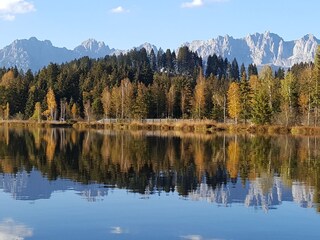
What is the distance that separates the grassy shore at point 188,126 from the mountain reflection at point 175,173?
4144 cm

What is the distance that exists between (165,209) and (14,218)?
7.04 meters

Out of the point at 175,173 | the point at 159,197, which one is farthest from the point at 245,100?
the point at 159,197

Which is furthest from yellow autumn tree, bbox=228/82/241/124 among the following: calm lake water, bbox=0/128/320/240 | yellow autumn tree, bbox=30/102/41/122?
calm lake water, bbox=0/128/320/240

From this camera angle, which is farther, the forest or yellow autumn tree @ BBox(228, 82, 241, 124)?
yellow autumn tree @ BBox(228, 82, 241, 124)

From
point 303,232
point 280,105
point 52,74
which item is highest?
point 52,74

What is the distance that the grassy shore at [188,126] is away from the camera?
96.6m

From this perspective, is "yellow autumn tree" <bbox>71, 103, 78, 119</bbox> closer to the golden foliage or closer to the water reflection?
the golden foliage

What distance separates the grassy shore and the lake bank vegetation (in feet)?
0.70

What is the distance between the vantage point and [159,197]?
1085 inches

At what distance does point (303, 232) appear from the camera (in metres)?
20.2

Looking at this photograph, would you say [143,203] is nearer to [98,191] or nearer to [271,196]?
[98,191]

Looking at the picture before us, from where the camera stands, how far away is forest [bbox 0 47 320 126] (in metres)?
106

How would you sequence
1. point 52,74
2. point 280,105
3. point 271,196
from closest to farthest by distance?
point 271,196 → point 280,105 → point 52,74

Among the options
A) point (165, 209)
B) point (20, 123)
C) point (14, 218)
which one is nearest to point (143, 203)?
point (165, 209)
